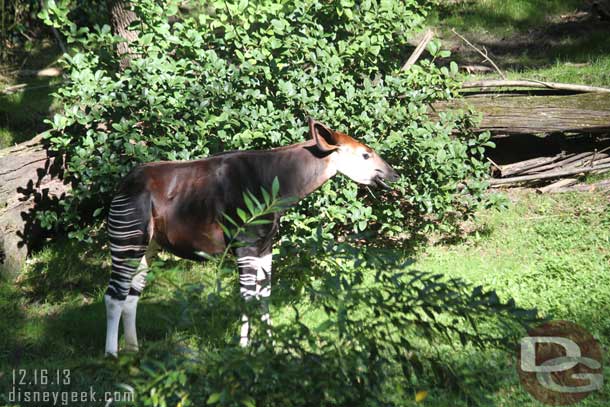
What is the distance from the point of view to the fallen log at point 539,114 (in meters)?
8.07

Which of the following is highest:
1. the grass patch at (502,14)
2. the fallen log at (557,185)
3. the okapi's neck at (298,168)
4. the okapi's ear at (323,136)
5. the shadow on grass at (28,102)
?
the grass patch at (502,14)

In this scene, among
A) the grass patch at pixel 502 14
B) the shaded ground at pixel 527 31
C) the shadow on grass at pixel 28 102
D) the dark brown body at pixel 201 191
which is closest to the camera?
the dark brown body at pixel 201 191

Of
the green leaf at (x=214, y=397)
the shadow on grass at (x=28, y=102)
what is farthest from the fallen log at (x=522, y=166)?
the green leaf at (x=214, y=397)

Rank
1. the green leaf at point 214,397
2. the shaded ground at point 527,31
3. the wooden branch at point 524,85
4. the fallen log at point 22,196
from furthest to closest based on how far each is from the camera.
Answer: the shaded ground at point 527,31 → the wooden branch at point 524,85 → the fallen log at point 22,196 → the green leaf at point 214,397

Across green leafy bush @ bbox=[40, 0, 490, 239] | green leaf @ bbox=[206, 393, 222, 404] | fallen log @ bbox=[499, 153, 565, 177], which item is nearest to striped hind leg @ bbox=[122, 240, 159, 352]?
green leafy bush @ bbox=[40, 0, 490, 239]

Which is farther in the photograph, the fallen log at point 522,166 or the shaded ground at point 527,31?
the shaded ground at point 527,31

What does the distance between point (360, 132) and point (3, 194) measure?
3.36m

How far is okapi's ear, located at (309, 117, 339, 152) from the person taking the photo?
553 cm

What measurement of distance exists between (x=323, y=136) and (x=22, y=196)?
3.44 meters

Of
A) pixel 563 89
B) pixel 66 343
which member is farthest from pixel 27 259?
pixel 563 89

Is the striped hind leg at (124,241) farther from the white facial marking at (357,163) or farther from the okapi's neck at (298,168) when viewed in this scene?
the white facial marking at (357,163)

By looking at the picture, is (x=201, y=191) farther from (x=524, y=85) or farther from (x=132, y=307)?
(x=524, y=85)

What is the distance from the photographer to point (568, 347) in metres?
5.51

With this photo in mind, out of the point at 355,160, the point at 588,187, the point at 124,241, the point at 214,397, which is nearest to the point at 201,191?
the point at 124,241
